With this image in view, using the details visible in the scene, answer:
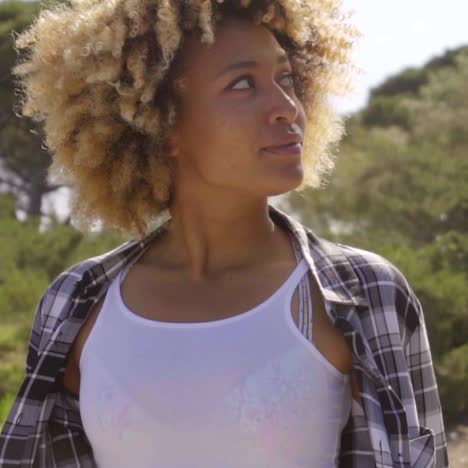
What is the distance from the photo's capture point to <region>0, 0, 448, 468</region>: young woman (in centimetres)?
199

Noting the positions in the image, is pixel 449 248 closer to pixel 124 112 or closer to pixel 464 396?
pixel 464 396

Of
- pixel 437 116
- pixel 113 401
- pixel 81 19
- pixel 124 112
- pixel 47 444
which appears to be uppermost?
pixel 81 19

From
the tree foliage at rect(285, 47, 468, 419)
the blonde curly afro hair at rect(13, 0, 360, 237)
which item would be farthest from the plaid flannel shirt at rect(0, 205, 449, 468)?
the tree foliage at rect(285, 47, 468, 419)

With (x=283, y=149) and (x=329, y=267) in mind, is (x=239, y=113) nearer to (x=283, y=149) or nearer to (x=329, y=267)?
(x=283, y=149)

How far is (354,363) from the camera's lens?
1989 millimetres

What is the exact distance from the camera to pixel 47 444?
7.75 ft

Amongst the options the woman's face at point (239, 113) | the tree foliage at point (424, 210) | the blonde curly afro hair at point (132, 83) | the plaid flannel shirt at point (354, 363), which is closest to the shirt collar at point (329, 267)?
the plaid flannel shirt at point (354, 363)

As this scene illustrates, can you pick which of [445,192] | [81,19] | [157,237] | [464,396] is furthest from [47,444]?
[445,192]

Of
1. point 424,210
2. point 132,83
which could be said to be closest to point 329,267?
point 132,83

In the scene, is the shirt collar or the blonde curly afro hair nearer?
the shirt collar

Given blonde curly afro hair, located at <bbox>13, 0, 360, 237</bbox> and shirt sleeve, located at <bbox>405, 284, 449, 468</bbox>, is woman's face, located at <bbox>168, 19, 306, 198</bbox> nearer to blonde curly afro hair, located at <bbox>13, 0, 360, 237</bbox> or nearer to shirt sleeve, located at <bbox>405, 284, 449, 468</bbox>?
blonde curly afro hair, located at <bbox>13, 0, 360, 237</bbox>

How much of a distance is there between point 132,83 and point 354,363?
0.79 m

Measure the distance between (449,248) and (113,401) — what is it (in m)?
5.77

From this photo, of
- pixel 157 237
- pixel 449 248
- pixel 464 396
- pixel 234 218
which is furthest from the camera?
pixel 449 248
